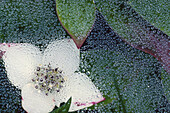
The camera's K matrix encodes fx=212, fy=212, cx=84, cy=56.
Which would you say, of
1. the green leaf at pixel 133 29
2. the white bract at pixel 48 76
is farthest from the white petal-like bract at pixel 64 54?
the green leaf at pixel 133 29

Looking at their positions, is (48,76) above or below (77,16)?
below

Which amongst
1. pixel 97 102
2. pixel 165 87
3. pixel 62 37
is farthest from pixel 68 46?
pixel 165 87

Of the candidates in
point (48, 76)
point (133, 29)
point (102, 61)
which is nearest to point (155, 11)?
point (133, 29)

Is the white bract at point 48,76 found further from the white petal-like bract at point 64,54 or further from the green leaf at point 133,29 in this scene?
the green leaf at point 133,29

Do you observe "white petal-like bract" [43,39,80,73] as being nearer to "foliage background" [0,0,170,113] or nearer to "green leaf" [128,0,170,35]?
"foliage background" [0,0,170,113]

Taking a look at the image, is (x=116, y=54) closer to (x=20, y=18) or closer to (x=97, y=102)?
(x=97, y=102)

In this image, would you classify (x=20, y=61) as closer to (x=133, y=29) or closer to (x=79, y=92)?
(x=79, y=92)
